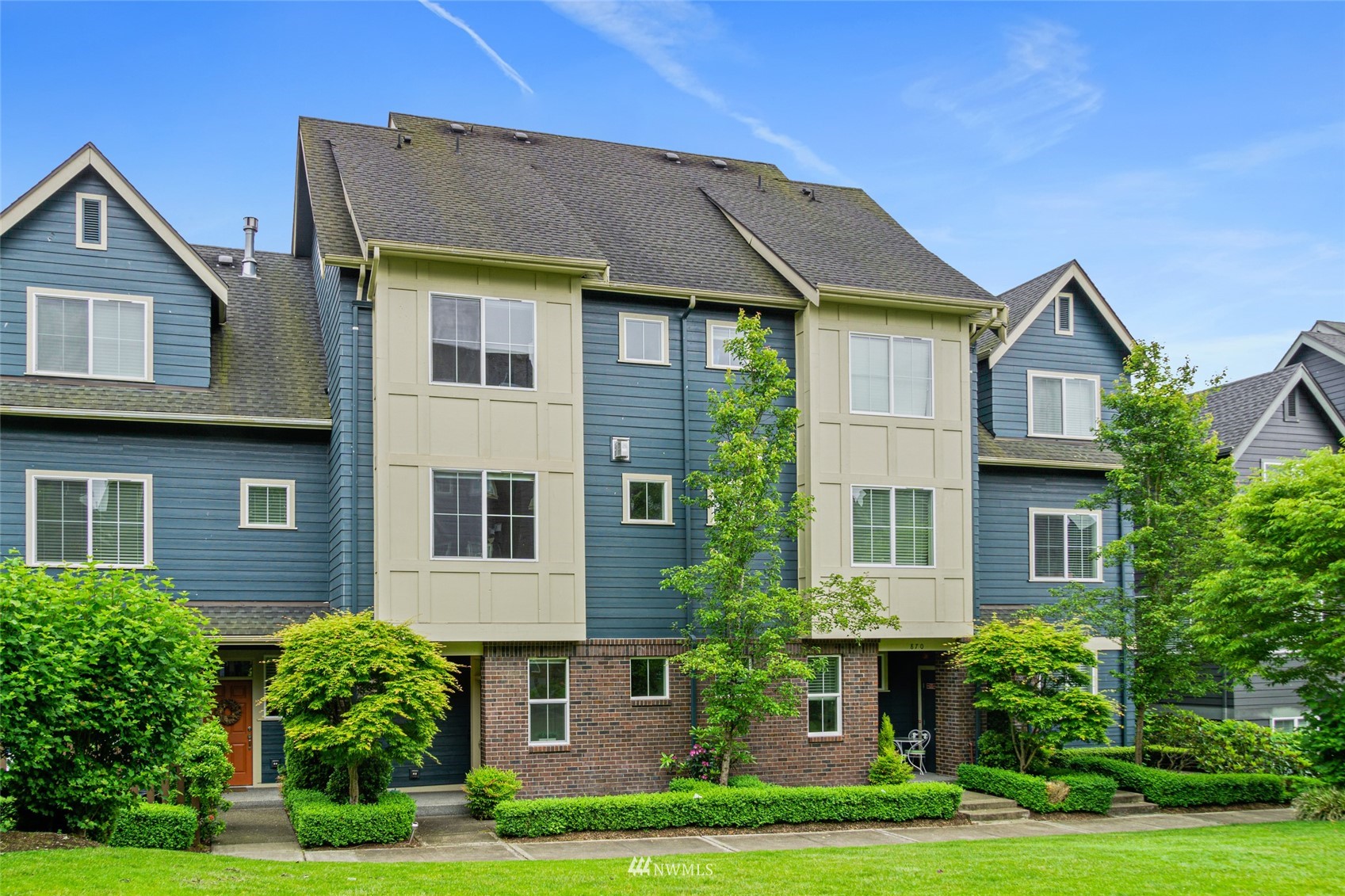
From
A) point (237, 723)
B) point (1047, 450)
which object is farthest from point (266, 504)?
point (1047, 450)

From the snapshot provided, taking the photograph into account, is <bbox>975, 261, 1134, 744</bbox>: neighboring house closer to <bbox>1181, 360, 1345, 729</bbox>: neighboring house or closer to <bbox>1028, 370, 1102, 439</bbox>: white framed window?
<bbox>1028, 370, 1102, 439</bbox>: white framed window

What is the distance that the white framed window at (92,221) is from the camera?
18.8m

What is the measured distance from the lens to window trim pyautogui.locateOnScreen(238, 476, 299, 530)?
1933 centimetres

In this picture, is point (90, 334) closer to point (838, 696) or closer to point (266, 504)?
point (266, 504)

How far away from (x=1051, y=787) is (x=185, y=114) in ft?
54.3

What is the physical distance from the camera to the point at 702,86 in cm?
2008

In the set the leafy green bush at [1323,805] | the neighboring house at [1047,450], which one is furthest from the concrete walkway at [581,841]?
the neighboring house at [1047,450]

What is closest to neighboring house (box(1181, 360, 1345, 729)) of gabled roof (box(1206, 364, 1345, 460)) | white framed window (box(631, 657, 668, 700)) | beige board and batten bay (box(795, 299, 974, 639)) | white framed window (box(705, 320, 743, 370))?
gabled roof (box(1206, 364, 1345, 460))

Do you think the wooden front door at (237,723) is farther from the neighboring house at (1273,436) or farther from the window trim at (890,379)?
the neighboring house at (1273,436)

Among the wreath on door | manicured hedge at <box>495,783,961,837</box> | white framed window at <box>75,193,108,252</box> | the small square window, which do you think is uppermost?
white framed window at <box>75,193,108,252</box>

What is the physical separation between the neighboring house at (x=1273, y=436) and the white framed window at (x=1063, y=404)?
4627 millimetres

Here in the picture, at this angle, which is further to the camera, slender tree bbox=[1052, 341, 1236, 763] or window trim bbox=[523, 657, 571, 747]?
slender tree bbox=[1052, 341, 1236, 763]

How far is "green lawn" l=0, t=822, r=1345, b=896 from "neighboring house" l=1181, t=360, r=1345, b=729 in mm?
12272

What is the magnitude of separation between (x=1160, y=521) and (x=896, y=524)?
448cm
